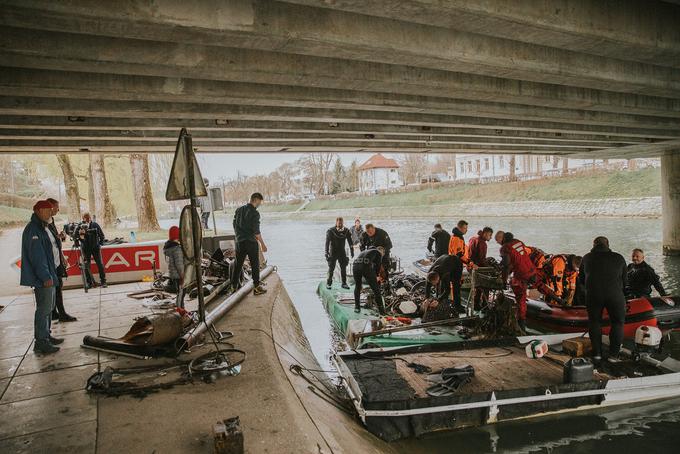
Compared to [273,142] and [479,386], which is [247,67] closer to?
[479,386]

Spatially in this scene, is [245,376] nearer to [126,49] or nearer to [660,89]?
[126,49]

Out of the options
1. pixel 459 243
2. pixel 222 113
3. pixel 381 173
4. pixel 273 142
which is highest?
pixel 381 173

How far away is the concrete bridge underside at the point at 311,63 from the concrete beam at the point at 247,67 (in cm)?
2

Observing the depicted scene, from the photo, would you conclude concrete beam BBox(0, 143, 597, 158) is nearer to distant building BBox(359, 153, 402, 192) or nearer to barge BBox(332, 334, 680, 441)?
barge BBox(332, 334, 680, 441)

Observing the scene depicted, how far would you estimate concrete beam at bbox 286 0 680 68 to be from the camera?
4848mm

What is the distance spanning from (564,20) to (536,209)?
3841cm

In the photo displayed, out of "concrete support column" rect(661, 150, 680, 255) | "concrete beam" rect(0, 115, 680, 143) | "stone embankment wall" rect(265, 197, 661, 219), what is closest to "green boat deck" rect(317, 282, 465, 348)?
"concrete beam" rect(0, 115, 680, 143)

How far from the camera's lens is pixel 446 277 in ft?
33.6

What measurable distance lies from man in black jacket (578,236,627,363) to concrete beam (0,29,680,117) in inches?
147

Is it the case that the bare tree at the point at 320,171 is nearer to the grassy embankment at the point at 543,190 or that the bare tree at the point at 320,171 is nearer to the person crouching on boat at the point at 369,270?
the grassy embankment at the point at 543,190

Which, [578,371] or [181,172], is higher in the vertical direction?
[181,172]

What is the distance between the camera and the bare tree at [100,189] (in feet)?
73.2

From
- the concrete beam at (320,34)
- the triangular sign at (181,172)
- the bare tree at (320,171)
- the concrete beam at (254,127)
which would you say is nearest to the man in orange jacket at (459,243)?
the concrete beam at (254,127)

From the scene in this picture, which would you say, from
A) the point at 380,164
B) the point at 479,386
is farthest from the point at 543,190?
the point at 380,164
